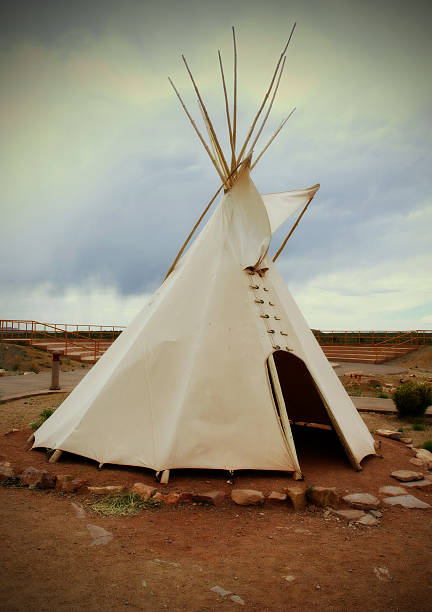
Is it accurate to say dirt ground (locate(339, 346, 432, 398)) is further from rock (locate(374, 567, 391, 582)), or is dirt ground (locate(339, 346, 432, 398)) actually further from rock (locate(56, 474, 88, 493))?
rock (locate(56, 474, 88, 493))

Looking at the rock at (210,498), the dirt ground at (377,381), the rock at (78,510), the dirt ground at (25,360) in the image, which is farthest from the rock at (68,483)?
the dirt ground at (25,360)

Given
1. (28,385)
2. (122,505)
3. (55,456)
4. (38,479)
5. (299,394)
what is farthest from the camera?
(28,385)

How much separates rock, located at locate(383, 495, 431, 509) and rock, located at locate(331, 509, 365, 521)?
490 millimetres

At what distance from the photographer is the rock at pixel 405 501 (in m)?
4.30

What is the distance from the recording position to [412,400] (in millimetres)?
9000

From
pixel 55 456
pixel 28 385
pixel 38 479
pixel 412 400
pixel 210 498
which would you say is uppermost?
A: pixel 28 385

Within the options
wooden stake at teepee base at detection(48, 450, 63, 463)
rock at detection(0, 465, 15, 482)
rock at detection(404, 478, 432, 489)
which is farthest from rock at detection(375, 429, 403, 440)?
rock at detection(0, 465, 15, 482)

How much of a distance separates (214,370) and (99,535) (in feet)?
7.30

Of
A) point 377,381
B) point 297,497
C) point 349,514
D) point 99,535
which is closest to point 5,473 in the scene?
point 99,535

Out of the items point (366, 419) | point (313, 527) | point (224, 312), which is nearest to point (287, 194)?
point (224, 312)

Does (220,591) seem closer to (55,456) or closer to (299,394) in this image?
(55,456)

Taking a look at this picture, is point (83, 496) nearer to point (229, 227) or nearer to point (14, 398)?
point (229, 227)

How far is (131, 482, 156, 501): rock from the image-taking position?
411 cm

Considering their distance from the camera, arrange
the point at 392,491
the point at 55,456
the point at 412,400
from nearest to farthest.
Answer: the point at 392,491, the point at 55,456, the point at 412,400
